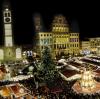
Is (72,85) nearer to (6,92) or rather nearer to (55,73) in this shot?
(55,73)

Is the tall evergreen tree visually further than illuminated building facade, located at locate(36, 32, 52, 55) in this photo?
→ No

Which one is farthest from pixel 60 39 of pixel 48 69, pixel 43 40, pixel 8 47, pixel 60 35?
pixel 48 69

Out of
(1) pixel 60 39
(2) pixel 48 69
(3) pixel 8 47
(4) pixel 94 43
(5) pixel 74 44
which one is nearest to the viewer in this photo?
(2) pixel 48 69

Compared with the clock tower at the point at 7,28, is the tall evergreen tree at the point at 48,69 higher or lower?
lower

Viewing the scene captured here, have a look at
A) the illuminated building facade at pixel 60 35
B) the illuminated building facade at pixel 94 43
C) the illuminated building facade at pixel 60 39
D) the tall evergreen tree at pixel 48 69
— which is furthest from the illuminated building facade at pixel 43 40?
the tall evergreen tree at pixel 48 69

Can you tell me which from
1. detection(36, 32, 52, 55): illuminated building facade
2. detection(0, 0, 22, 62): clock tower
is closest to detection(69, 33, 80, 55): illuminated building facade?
detection(36, 32, 52, 55): illuminated building facade

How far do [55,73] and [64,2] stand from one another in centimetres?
1885

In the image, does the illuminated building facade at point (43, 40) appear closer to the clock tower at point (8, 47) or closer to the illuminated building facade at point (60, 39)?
the illuminated building facade at point (60, 39)

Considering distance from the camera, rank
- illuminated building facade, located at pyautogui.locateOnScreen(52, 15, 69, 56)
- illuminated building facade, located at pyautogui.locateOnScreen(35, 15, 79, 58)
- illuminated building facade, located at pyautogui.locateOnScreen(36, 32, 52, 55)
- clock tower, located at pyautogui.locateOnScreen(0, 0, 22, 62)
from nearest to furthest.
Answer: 1. clock tower, located at pyautogui.locateOnScreen(0, 0, 22, 62)
2. illuminated building facade, located at pyautogui.locateOnScreen(36, 32, 52, 55)
3. illuminated building facade, located at pyautogui.locateOnScreen(35, 15, 79, 58)
4. illuminated building facade, located at pyautogui.locateOnScreen(52, 15, 69, 56)

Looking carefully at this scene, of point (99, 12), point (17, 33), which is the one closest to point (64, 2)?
point (99, 12)

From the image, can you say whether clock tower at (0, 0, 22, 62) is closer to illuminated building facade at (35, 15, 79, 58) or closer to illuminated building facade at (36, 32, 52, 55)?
illuminated building facade at (36, 32, 52, 55)

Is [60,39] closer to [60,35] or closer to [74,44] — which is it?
[60,35]

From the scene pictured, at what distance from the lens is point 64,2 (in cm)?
4156

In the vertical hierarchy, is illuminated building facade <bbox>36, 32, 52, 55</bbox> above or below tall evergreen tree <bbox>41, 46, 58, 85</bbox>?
above
